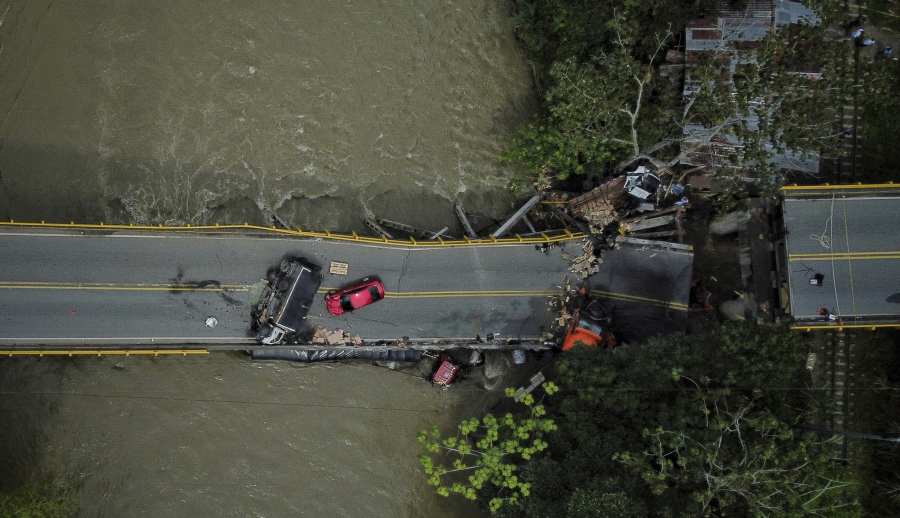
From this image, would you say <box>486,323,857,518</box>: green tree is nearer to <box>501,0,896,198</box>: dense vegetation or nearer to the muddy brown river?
the muddy brown river

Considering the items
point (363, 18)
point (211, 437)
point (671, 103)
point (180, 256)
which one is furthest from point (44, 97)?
point (671, 103)

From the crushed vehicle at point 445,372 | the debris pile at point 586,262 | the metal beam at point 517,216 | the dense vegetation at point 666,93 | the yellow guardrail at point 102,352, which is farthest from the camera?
the metal beam at point 517,216

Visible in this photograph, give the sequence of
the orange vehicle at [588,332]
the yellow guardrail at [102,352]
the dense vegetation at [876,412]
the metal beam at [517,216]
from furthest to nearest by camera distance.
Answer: the metal beam at [517,216]
the orange vehicle at [588,332]
the yellow guardrail at [102,352]
the dense vegetation at [876,412]

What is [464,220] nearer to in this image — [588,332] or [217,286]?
[588,332]

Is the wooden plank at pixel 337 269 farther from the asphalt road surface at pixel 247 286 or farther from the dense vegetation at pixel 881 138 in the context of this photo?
the dense vegetation at pixel 881 138

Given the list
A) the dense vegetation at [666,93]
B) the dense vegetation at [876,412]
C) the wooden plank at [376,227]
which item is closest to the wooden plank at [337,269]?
the wooden plank at [376,227]

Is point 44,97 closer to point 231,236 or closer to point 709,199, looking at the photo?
point 231,236

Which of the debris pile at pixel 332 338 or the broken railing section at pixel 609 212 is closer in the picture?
the debris pile at pixel 332 338
